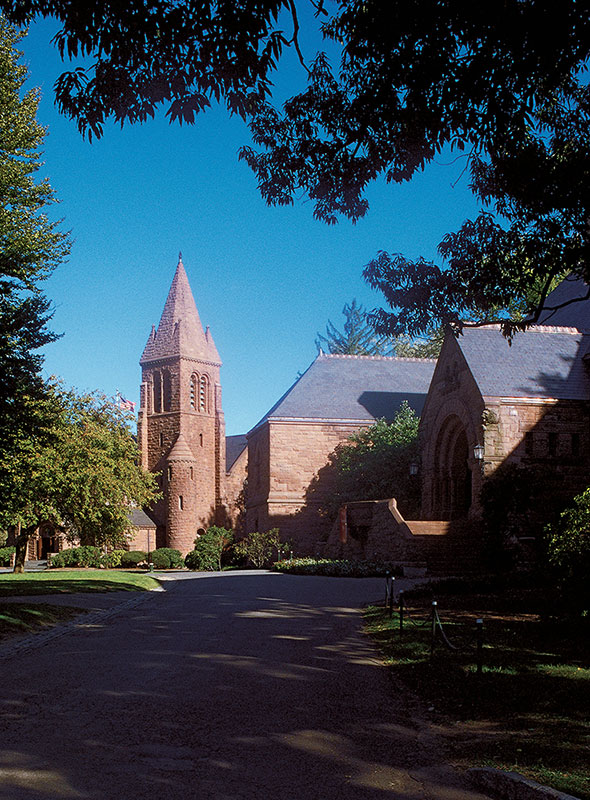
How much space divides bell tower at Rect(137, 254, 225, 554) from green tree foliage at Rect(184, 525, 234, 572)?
7.34 meters

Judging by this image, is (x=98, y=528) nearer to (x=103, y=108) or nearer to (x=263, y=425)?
(x=263, y=425)

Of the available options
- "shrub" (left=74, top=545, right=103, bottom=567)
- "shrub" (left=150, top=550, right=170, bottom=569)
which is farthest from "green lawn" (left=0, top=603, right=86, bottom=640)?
"shrub" (left=150, top=550, right=170, bottom=569)

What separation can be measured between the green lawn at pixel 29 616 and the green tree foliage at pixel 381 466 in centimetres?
2432

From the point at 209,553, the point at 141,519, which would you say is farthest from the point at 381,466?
the point at 141,519

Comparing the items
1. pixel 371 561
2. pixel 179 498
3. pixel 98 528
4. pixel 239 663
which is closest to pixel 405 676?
pixel 239 663

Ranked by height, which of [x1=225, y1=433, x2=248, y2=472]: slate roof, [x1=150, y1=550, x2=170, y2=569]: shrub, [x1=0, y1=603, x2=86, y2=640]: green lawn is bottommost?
[x1=150, y1=550, x2=170, y2=569]: shrub

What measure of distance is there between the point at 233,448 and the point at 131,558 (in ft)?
85.6

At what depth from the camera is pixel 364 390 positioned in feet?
163

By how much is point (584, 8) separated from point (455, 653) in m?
8.13

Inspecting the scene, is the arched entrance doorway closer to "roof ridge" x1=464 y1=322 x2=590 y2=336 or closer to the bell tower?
"roof ridge" x1=464 y1=322 x2=590 y2=336

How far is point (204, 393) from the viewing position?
65188 mm

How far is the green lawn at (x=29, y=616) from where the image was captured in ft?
44.1

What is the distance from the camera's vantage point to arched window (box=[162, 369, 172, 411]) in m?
63.7

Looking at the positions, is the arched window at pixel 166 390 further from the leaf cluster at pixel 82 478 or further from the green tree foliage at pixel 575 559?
the green tree foliage at pixel 575 559
